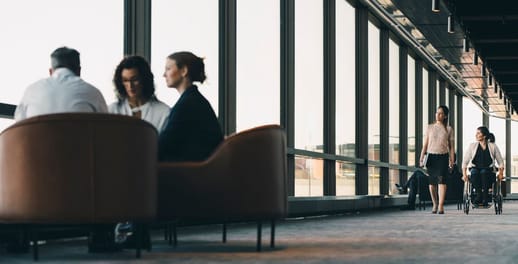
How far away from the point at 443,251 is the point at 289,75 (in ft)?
19.9

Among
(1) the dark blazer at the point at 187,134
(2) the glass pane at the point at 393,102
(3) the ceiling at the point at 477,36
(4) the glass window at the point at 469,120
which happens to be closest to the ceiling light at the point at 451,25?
(3) the ceiling at the point at 477,36

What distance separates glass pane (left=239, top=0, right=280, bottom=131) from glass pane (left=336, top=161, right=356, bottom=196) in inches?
115

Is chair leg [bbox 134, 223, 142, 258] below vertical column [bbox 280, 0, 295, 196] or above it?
below

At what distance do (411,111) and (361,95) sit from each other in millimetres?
5594

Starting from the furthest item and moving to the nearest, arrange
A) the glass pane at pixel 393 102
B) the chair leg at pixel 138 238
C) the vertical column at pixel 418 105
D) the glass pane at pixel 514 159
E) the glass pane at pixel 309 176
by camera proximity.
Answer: the glass pane at pixel 514 159 < the vertical column at pixel 418 105 < the glass pane at pixel 393 102 < the glass pane at pixel 309 176 < the chair leg at pixel 138 238

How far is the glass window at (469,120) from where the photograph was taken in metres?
26.4

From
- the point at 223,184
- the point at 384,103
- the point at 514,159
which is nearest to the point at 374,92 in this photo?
the point at 384,103

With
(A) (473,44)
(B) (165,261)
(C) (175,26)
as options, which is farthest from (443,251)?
(A) (473,44)

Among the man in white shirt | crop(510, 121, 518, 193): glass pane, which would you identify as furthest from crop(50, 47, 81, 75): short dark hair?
crop(510, 121, 518, 193): glass pane

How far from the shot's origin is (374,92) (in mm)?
15867

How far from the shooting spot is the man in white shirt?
4441 mm

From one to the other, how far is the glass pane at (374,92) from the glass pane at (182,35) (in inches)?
280

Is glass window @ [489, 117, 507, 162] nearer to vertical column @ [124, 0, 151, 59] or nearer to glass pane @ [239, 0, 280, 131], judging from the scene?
glass pane @ [239, 0, 280, 131]

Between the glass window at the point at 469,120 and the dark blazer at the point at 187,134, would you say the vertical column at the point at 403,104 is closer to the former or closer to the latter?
the glass window at the point at 469,120
